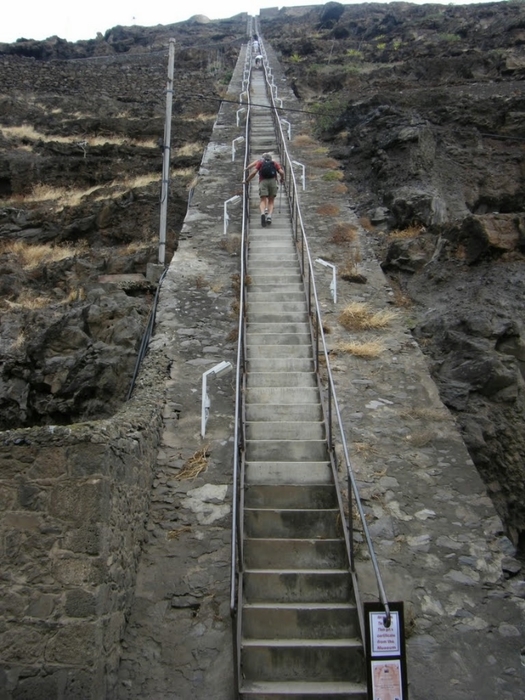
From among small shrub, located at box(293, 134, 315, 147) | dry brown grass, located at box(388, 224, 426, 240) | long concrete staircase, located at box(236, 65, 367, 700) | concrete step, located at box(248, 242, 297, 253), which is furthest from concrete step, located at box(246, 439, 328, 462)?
small shrub, located at box(293, 134, 315, 147)

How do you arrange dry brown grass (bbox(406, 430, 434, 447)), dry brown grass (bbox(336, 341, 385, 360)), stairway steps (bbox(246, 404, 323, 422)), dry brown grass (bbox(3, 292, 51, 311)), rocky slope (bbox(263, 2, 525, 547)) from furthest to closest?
dry brown grass (bbox(3, 292, 51, 311))
dry brown grass (bbox(336, 341, 385, 360))
rocky slope (bbox(263, 2, 525, 547))
stairway steps (bbox(246, 404, 323, 422))
dry brown grass (bbox(406, 430, 434, 447))

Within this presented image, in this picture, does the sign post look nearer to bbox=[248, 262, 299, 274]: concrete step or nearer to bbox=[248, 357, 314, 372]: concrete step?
bbox=[248, 357, 314, 372]: concrete step

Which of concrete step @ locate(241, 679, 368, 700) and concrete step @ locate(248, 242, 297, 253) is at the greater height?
concrete step @ locate(248, 242, 297, 253)

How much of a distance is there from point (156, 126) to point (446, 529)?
2162 cm

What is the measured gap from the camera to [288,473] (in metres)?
7.23

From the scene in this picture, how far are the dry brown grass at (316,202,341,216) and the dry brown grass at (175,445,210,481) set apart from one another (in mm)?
8537

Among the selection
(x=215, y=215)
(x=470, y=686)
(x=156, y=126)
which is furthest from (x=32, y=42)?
(x=470, y=686)

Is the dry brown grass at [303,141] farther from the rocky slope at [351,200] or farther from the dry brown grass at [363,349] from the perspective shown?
the dry brown grass at [363,349]

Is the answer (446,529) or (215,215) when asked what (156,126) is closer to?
(215,215)

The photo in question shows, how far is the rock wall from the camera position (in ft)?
16.7

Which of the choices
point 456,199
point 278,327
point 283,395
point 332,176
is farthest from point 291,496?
point 332,176

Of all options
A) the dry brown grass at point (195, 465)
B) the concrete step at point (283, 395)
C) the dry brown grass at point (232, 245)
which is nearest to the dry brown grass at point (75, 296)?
the dry brown grass at point (232, 245)

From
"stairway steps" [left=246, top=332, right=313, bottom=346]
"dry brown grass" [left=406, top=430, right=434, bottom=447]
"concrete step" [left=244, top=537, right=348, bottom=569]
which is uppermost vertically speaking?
"stairway steps" [left=246, top=332, right=313, bottom=346]

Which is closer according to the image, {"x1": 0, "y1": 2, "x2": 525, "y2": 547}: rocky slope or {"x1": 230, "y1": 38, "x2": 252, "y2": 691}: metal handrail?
{"x1": 230, "y1": 38, "x2": 252, "y2": 691}: metal handrail
